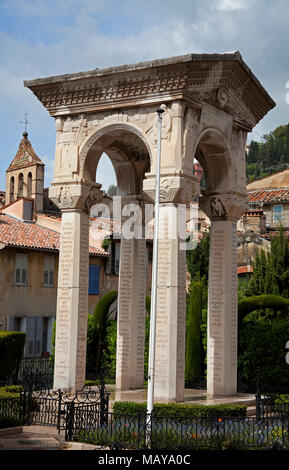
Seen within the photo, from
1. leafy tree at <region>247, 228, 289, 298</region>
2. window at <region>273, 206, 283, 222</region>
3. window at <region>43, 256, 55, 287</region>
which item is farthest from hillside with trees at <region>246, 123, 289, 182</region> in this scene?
leafy tree at <region>247, 228, 289, 298</region>

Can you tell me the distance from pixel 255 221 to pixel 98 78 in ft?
104

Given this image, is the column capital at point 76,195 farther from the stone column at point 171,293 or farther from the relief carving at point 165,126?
the relief carving at point 165,126

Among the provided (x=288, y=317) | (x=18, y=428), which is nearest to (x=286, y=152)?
(x=288, y=317)

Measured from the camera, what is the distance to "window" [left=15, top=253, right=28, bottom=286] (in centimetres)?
3666

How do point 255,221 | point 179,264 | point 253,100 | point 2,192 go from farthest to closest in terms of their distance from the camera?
point 2,192
point 255,221
point 253,100
point 179,264

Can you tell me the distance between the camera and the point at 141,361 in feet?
69.8

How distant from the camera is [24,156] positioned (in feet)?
200

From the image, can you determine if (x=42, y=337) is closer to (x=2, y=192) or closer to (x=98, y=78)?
(x=98, y=78)

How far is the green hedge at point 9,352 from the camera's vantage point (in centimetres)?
2605

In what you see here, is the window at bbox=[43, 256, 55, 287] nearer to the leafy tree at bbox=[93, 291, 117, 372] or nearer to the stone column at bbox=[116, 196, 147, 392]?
the leafy tree at bbox=[93, 291, 117, 372]

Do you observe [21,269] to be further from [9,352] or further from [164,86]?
[164,86]

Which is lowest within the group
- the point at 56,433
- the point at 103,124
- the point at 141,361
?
the point at 56,433

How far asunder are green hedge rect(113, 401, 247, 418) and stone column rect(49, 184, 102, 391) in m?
2.49

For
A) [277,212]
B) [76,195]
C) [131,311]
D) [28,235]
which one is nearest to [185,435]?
[131,311]
